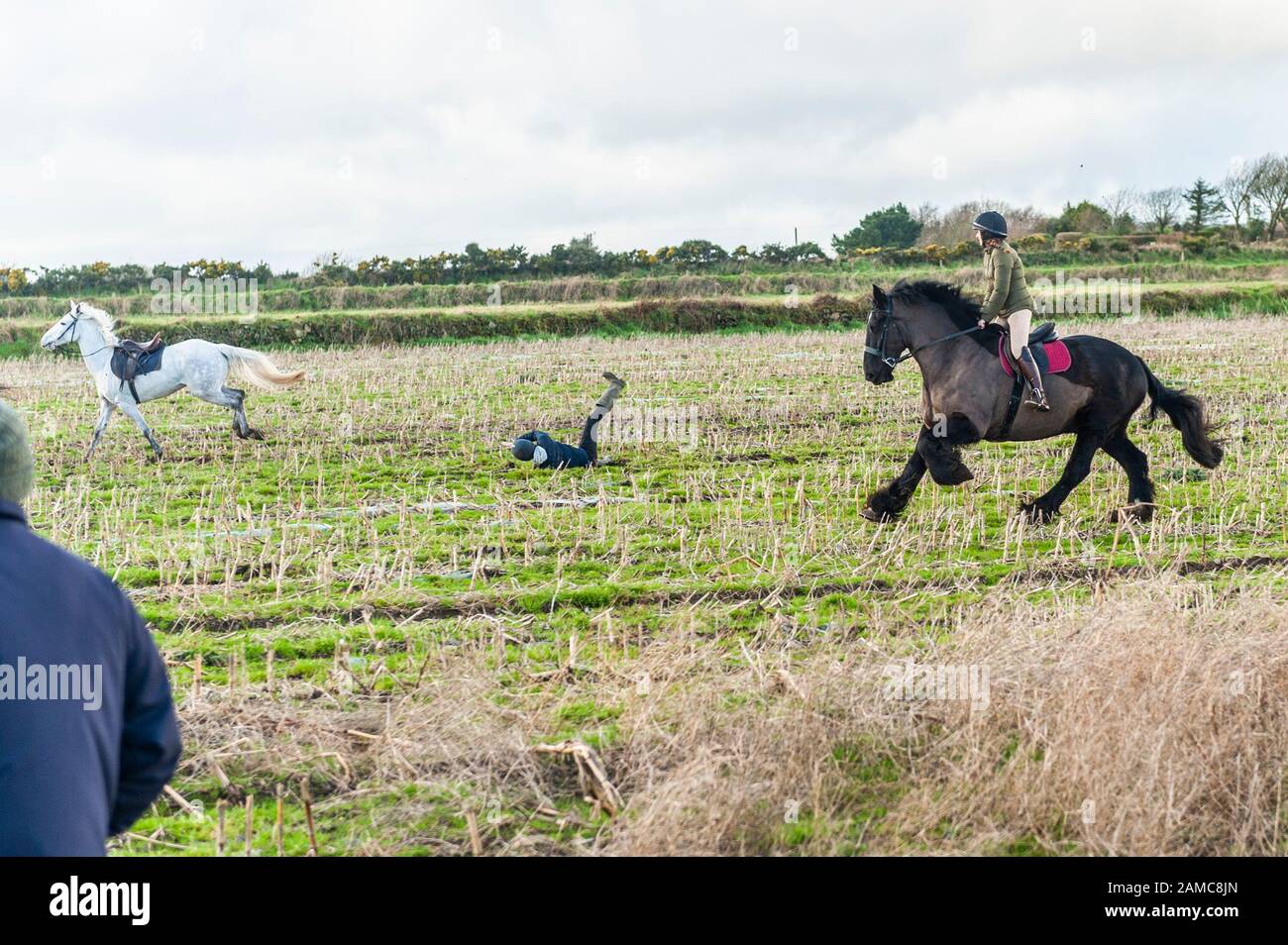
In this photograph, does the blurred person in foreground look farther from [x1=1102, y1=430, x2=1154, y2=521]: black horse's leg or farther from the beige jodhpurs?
[x1=1102, y1=430, x2=1154, y2=521]: black horse's leg

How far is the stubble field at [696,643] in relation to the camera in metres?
4.39

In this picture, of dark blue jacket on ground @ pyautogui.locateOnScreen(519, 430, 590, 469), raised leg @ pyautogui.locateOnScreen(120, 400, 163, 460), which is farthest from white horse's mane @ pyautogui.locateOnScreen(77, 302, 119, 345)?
dark blue jacket on ground @ pyautogui.locateOnScreen(519, 430, 590, 469)

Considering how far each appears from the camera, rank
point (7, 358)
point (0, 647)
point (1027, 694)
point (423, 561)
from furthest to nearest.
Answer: point (7, 358) < point (423, 561) < point (1027, 694) < point (0, 647)

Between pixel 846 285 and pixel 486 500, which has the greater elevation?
pixel 846 285

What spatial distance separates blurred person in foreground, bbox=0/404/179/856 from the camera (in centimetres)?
244

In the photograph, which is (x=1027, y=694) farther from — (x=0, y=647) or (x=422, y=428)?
(x=422, y=428)

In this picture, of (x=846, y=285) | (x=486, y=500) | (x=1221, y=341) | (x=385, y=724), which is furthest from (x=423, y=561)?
(x=846, y=285)

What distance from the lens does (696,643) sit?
19.9ft

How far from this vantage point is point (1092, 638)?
5.23 metres

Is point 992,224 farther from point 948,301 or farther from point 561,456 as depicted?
point 561,456

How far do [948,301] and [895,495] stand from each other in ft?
6.00

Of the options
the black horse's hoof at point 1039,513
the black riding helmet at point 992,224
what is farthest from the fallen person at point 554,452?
the black horse's hoof at point 1039,513
